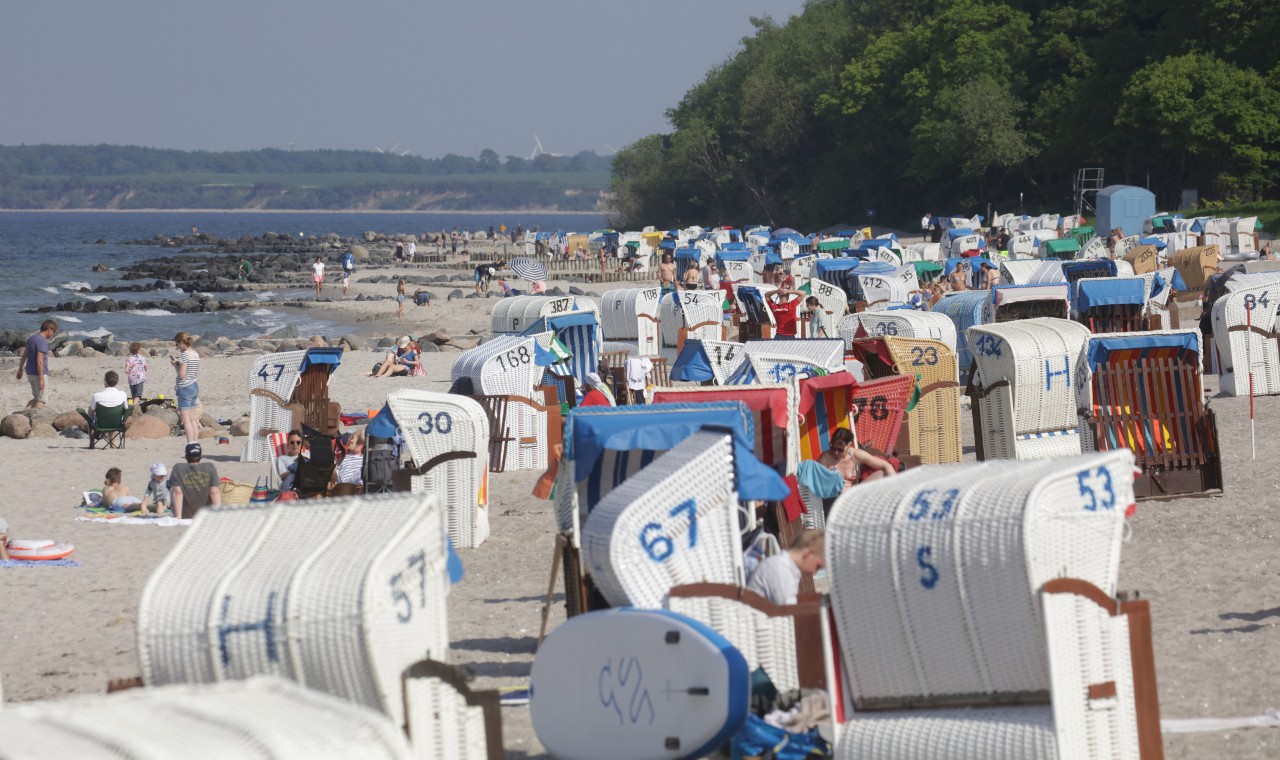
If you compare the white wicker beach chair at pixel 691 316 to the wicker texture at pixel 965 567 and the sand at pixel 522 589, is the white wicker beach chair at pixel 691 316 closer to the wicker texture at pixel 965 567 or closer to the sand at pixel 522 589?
the sand at pixel 522 589

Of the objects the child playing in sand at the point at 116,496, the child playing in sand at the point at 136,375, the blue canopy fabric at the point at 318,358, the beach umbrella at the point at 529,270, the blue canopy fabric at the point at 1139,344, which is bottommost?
the child playing in sand at the point at 116,496

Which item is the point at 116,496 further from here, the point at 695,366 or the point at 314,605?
the point at 314,605

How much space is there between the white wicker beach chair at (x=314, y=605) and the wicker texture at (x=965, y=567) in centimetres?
149

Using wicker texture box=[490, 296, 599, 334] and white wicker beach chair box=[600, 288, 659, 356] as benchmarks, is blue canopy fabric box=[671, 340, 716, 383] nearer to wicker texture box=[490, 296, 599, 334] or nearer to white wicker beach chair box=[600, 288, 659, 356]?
wicker texture box=[490, 296, 599, 334]

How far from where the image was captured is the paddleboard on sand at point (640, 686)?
19.1ft

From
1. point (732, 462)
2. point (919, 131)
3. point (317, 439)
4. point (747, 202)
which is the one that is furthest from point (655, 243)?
point (732, 462)

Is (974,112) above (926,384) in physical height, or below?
above

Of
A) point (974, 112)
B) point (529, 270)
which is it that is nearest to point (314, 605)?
point (529, 270)

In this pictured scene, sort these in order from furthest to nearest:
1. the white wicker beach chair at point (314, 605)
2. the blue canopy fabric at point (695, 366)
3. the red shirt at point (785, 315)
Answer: the red shirt at point (785, 315), the blue canopy fabric at point (695, 366), the white wicker beach chair at point (314, 605)

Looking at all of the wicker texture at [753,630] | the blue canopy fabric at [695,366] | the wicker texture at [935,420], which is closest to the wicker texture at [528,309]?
the blue canopy fabric at [695,366]

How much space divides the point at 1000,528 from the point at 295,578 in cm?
237

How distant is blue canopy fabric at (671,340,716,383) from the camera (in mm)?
14469

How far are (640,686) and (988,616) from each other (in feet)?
4.71

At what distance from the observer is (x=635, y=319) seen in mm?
22062
